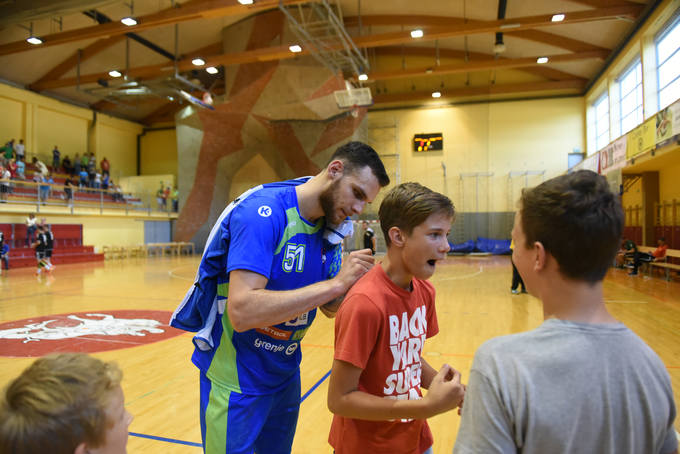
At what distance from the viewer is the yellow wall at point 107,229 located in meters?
18.5

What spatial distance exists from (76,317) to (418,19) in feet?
52.4

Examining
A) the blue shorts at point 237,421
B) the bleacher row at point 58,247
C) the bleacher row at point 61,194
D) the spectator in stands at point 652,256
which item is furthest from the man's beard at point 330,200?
the bleacher row at point 61,194

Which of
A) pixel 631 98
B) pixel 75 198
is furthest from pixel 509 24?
pixel 75 198

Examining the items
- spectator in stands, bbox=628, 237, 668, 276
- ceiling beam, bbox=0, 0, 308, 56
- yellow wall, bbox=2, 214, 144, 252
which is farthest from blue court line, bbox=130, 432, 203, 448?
yellow wall, bbox=2, 214, 144, 252

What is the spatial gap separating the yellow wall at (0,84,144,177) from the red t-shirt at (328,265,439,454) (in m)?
24.0

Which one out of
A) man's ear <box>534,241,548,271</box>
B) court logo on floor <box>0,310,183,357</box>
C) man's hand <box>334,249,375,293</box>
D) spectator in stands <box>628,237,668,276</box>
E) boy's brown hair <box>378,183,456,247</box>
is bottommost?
court logo on floor <box>0,310,183,357</box>

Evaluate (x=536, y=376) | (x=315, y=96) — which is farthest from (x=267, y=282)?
(x=315, y=96)

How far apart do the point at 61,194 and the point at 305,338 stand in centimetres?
1746

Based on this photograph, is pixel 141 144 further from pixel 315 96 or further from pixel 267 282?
pixel 267 282

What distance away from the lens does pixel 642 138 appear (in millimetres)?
11094

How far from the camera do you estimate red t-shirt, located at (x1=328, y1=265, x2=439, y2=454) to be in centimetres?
126

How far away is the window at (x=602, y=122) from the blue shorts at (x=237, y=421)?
63.3 feet

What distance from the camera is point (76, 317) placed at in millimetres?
6426

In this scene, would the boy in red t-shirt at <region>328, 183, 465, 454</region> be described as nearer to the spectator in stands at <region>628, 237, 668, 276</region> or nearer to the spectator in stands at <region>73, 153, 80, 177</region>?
the spectator in stands at <region>628, 237, 668, 276</region>
